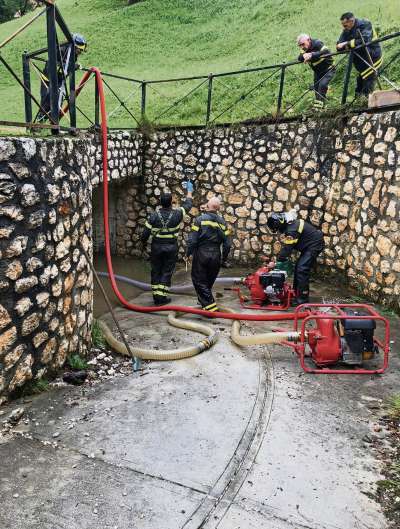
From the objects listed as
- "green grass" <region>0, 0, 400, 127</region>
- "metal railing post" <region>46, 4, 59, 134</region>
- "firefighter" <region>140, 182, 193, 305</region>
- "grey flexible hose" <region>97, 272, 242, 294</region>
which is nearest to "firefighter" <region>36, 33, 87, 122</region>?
"metal railing post" <region>46, 4, 59, 134</region>

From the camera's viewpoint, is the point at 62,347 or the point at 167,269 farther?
the point at 167,269

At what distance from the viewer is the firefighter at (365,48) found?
287 inches

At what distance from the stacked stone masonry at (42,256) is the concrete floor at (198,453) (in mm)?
477

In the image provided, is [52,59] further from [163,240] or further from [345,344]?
[345,344]

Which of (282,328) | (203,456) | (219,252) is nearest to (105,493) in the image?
(203,456)

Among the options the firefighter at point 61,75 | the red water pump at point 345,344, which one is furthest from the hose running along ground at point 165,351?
the firefighter at point 61,75

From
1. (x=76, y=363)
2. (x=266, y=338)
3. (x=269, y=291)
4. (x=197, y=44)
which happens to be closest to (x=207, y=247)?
(x=269, y=291)

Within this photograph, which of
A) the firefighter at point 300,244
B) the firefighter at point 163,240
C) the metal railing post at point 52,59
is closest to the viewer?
the metal railing post at point 52,59

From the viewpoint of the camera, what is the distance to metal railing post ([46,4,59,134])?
3.87 meters

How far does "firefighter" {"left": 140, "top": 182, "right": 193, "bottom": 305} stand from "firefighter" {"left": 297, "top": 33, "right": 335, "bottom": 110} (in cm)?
339

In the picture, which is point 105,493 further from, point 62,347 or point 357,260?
point 357,260

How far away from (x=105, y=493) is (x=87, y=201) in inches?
120

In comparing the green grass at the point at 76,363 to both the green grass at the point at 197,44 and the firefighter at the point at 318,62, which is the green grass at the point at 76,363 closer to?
the firefighter at the point at 318,62

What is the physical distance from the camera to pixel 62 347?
425 centimetres
